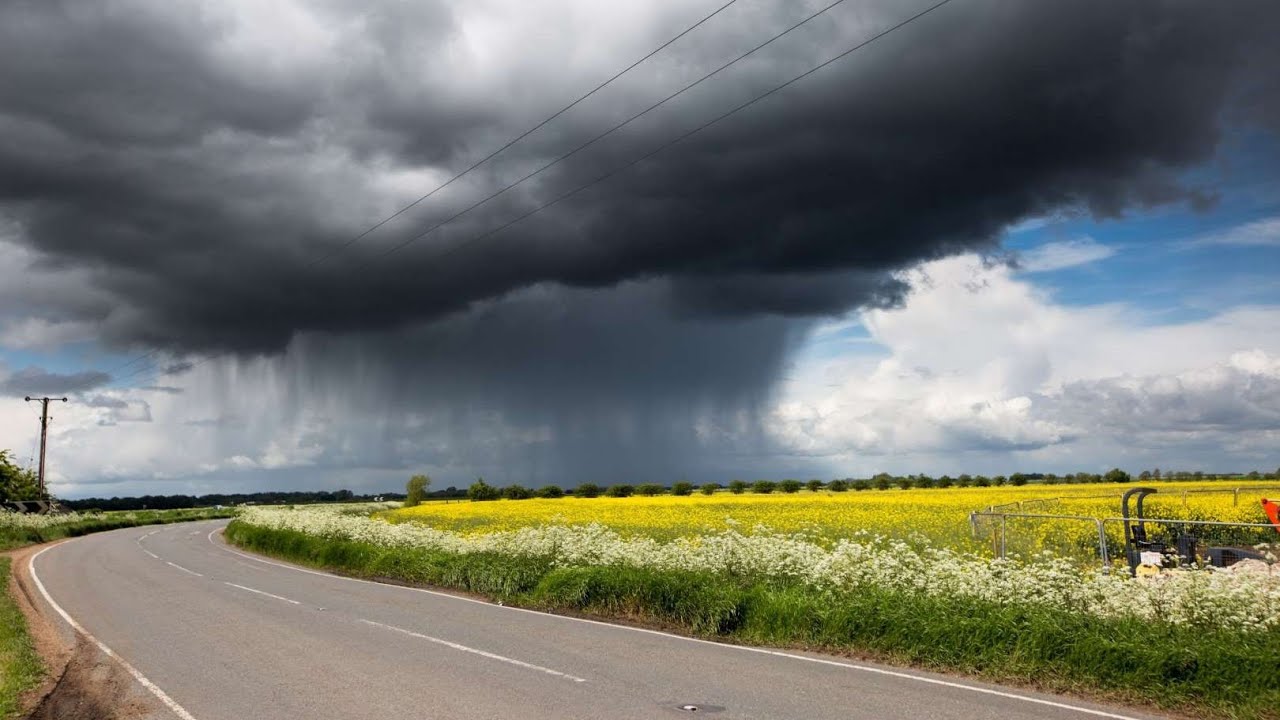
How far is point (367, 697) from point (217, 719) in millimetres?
1565

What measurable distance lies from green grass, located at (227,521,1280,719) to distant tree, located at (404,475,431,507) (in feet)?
221

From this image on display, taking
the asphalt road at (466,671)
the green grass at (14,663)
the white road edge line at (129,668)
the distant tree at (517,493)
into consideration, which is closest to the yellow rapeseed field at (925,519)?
the asphalt road at (466,671)

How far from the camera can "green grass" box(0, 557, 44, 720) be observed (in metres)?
10.3

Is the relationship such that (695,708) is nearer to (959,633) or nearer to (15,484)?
(959,633)

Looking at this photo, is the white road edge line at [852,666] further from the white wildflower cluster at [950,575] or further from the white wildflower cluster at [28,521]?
the white wildflower cluster at [28,521]

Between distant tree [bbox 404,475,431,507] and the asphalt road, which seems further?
distant tree [bbox 404,475,431,507]

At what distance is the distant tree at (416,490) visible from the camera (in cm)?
8293

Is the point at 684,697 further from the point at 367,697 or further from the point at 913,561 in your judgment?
the point at 913,561

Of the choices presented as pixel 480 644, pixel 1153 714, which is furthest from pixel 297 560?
pixel 1153 714

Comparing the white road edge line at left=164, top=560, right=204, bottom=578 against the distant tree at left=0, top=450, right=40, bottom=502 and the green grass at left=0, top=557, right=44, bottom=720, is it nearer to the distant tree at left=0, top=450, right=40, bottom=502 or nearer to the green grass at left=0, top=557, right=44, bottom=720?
the green grass at left=0, top=557, right=44, bottom=720

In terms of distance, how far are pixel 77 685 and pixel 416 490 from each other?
74585mm

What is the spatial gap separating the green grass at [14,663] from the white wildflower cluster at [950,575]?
34.1ft

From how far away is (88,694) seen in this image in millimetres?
10680

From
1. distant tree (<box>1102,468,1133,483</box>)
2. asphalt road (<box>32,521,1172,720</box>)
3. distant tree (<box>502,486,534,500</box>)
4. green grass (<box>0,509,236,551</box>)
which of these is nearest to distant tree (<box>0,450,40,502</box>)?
green grass (<box>0,509,236,551</box>)
